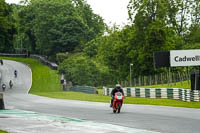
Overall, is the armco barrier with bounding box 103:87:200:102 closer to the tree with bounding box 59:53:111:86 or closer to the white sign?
the white sign

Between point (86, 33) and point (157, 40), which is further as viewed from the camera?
point (86, 33)

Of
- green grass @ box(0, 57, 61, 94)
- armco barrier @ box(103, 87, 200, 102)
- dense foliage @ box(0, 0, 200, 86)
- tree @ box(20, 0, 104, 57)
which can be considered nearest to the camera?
armco barrier @ box(103, 87, 200, 102)

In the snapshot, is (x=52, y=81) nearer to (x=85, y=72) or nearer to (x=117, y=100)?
(x=85, y=72)

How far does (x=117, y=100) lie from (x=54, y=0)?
8295 centimetres

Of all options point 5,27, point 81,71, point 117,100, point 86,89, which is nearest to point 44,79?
point 81,71

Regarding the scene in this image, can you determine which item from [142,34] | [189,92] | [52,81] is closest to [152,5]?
[142,34]

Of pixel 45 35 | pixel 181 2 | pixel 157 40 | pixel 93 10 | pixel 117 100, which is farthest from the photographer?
pixel 93 10

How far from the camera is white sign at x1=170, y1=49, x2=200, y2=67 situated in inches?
1499

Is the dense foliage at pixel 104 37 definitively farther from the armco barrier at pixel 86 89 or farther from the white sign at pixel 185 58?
the white sign at pixel 185 58

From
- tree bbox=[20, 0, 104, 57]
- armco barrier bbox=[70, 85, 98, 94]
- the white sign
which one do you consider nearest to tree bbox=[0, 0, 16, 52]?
armco barrier bbox=[70, 85, 98, 94]

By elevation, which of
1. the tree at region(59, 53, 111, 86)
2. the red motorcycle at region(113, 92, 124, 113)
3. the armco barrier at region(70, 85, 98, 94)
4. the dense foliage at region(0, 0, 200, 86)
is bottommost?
the armco barrier at region(70, 85, 98, 94)

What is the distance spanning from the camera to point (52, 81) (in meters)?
70.8

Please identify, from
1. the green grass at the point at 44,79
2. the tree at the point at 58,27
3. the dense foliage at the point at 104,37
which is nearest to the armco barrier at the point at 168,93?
Result: the green grass at the point at 44,79

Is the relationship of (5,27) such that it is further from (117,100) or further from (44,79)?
(117,100)
